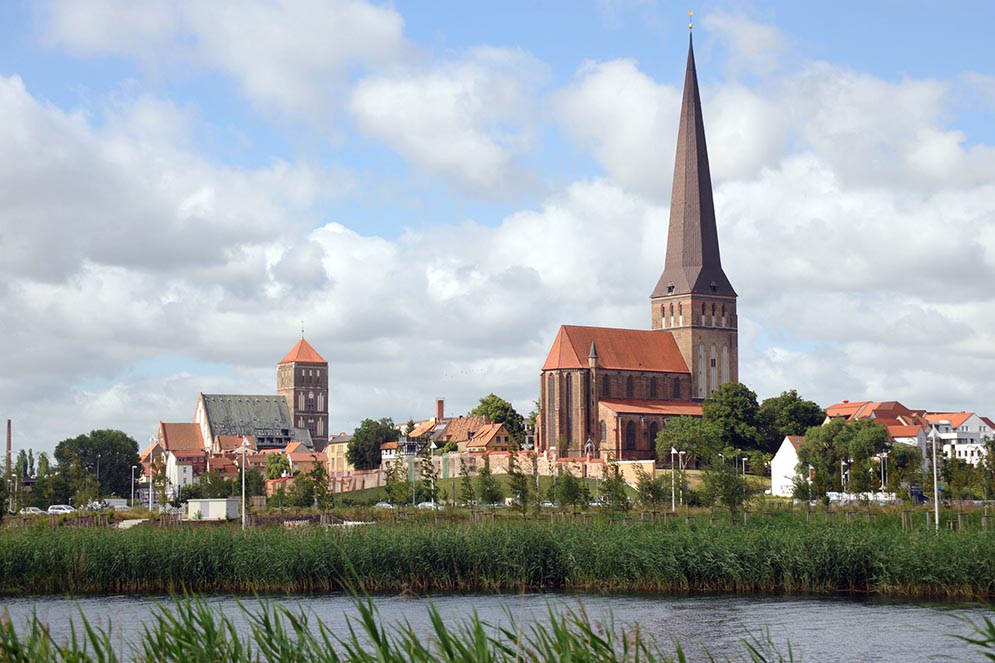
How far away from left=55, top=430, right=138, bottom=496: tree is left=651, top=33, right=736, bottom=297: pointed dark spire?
6027cm

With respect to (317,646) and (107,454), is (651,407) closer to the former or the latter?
(107,454)

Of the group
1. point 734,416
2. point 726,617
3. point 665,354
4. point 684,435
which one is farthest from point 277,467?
point 726,617

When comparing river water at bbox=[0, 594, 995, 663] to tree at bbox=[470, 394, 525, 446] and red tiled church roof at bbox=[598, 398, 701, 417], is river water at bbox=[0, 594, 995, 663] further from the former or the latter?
tree at bbox=[470, 394, 525, 446]

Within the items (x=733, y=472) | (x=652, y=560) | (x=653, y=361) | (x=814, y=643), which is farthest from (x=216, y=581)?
(x=653, y=361)

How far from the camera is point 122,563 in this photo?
118 feet

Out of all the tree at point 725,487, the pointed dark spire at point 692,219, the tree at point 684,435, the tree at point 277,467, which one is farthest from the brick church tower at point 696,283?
the tree at point 725,487

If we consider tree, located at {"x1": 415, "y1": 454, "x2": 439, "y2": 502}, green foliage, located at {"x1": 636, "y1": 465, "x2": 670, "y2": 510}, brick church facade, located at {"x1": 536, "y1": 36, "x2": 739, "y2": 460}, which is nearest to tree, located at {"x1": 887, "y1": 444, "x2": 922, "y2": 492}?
green foliage, located at {"x1": 636, "y1": 465, "x2": 670, "y2": 510}

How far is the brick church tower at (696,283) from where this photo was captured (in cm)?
13438

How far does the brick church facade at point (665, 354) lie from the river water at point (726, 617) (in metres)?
89.2

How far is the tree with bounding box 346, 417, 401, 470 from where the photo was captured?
143 metres

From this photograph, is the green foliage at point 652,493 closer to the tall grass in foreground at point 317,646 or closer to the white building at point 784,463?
the white building at point 784,463

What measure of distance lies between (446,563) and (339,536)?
3069 mm

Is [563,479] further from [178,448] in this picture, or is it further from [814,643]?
[178,448]

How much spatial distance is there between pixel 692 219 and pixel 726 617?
107956 millimetres
